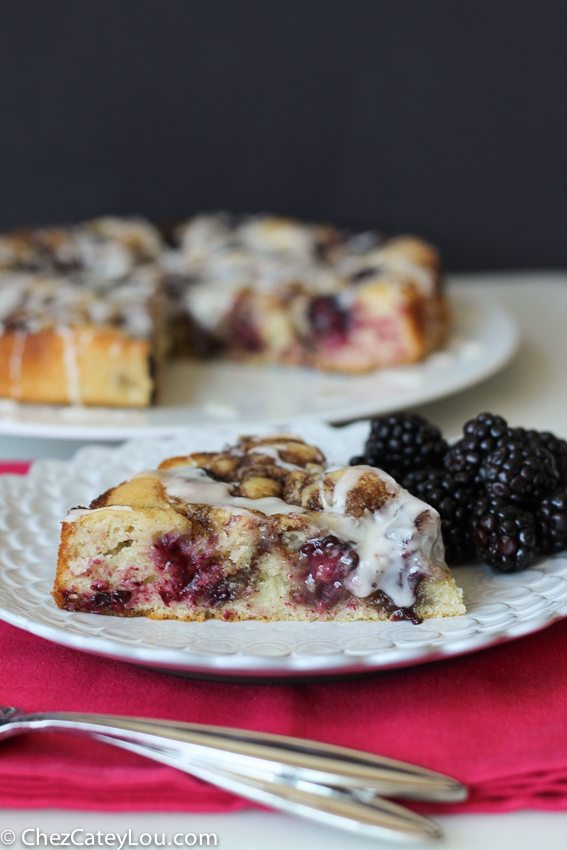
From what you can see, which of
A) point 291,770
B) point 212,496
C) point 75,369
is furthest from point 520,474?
point 75,369

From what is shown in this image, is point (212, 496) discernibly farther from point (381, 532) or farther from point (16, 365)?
point (16, 365)

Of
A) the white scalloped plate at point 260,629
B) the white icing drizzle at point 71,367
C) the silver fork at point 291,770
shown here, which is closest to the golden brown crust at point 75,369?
the white icing drizzle at point 71,367

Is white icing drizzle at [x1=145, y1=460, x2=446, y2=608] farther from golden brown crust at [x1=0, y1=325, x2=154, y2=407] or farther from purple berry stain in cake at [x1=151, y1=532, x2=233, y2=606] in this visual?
golden brown crust at [x1=0, y1=325, x2=154, y2=407]

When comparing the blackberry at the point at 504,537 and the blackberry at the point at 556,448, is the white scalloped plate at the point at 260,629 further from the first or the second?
the blackberry at the point at 556,448

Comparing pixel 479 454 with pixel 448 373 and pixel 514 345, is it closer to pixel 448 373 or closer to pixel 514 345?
pixel 448 373

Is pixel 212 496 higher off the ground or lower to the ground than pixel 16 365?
higher

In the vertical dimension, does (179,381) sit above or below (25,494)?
below

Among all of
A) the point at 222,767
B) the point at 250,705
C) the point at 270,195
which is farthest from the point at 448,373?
the point at 270,195
